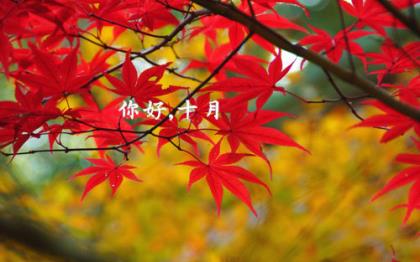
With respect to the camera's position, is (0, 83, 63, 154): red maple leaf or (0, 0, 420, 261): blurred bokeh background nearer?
(0, 83, 63, 154): red maple leaf

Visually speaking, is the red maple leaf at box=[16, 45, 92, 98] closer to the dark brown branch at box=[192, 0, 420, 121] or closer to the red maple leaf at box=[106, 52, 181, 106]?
the red maple leaf at box=[106, 52, 181, 106]

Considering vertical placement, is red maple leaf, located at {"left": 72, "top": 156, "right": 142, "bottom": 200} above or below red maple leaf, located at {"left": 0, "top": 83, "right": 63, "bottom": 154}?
below

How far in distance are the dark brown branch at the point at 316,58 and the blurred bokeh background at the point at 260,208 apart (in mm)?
1140

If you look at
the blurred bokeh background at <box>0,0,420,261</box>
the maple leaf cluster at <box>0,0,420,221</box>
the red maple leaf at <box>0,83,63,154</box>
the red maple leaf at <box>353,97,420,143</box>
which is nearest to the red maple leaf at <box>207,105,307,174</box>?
the maple leaf cluster at <box>0,0,420,221</box>

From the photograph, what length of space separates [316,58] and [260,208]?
1.60m

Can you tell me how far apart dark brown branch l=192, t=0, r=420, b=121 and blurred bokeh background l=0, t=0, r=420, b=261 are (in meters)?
1.14

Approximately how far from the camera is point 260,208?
7.18ft

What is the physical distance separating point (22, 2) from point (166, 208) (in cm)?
177

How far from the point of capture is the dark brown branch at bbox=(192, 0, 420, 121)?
629 millimetres

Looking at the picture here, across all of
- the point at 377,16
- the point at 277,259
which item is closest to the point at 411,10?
the point at 377,16

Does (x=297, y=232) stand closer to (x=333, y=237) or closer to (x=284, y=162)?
(x=333, y=237)

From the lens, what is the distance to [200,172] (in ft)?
2.73

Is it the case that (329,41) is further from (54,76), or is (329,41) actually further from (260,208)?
(260,208)

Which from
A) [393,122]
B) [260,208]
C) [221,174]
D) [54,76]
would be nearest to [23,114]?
[54,76]
